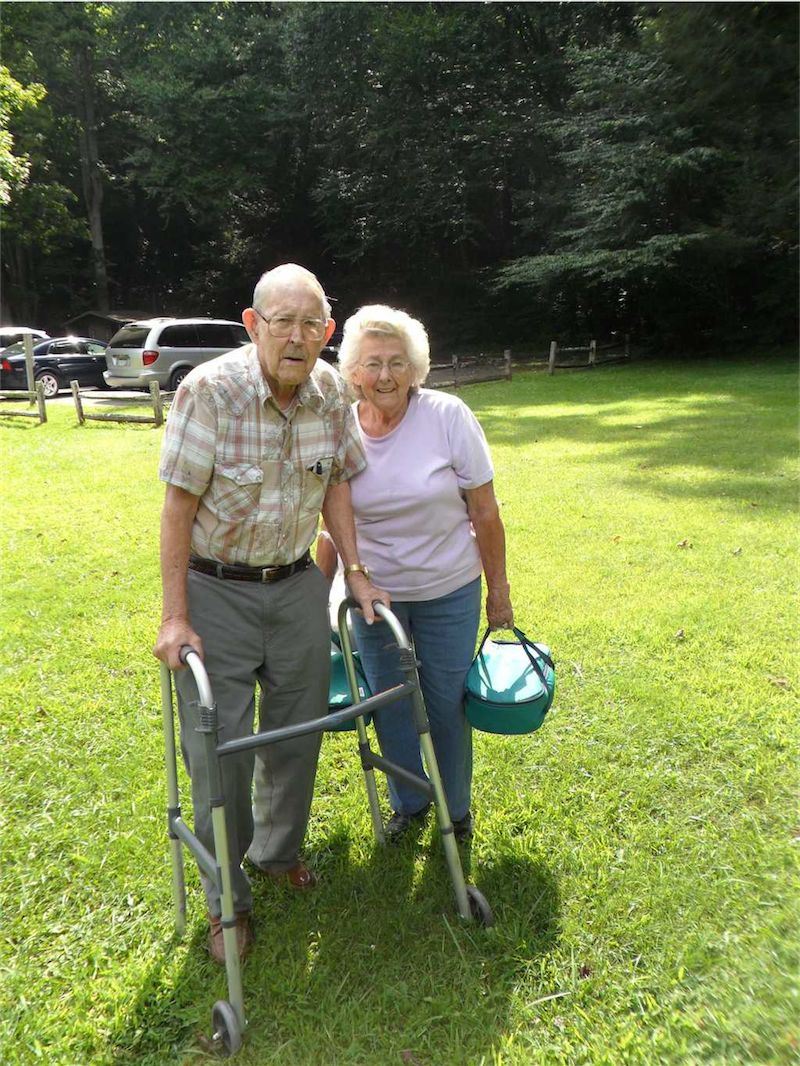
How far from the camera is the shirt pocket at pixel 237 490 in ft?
7.60

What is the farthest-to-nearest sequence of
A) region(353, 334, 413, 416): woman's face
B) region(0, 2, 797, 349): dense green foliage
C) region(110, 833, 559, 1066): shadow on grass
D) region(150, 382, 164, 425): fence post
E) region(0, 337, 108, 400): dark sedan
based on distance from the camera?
region(0, 2, 797, 349): dense green foliage
region(0, 337, 108, 400): dark sedan
region(150, 382, 164, 425): fence post
region(353, 334, 413, 416): woman's face
region(110, 833, 559, 1066): shadow on grass

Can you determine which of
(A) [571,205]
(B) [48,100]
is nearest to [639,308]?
(A) [571,205]

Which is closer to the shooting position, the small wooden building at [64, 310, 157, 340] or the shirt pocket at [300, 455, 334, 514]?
the shirt pocket at [300, 455, 334, 514]

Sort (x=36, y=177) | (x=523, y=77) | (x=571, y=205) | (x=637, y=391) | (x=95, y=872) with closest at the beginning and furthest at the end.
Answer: (x=95, y=872) < (x=637, y=391) < (x=571, y=205) < (x=523, y=77) < (x=36, y=177)

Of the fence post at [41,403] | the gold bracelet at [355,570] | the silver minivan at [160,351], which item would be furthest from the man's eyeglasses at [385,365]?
the silver minivan at [160,351]

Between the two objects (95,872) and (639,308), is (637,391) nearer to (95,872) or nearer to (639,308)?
(639,308)

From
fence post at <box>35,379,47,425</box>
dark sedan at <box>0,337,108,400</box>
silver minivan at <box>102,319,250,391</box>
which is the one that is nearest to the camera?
fence post at <box>35,379,47,425</box>

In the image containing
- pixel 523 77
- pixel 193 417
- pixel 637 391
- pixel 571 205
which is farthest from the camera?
pixel 523 77

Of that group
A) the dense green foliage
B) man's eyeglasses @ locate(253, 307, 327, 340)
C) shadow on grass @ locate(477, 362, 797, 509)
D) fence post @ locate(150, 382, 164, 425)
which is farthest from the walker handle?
the dense green foliage

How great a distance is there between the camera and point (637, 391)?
681 inches

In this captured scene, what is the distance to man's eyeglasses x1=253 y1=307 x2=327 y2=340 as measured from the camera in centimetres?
229

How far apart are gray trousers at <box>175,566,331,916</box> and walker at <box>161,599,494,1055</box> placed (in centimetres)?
10

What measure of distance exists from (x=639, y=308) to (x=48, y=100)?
24.9 m

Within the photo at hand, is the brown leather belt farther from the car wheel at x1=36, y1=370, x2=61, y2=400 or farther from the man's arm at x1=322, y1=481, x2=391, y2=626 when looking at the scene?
the car wheel at x1=36, y1=370, x2=61, y2=400
